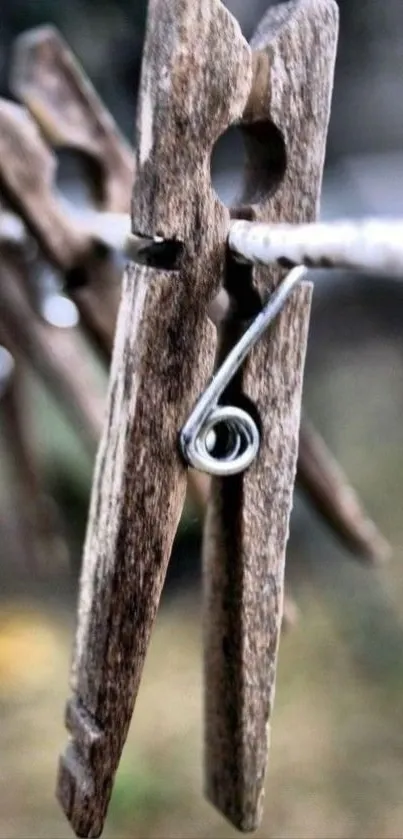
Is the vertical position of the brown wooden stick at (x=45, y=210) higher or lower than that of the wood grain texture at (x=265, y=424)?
higher

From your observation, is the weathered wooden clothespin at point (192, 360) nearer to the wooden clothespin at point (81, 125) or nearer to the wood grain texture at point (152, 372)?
the wood grain texture at point (152, 372)

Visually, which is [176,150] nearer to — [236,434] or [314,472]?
[236,434]

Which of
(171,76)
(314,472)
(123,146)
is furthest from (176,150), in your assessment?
(314,472)

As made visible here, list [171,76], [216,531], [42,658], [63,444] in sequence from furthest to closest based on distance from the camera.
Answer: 1. [63,444]
2. [42,658]
3. [216,531]
4. [171,76]

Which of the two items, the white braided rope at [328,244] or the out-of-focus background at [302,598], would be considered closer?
the white braided rope at [328,244]

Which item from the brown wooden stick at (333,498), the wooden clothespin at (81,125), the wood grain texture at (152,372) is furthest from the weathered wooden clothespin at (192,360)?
the brown wooden stick at (333,498)

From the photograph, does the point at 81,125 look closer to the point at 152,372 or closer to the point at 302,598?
the point at 152,372

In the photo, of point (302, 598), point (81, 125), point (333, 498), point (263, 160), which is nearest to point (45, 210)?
point (81, 125)
